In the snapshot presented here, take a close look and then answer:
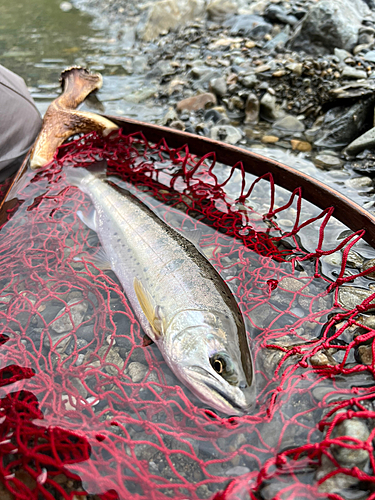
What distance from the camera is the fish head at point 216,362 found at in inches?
86.9

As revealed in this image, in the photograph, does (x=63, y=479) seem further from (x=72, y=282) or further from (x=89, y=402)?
(x=72, y=282)

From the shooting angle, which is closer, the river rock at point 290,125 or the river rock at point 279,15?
the river rock at point 290,125

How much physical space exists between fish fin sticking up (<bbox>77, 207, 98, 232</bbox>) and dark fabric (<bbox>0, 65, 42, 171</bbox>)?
55.6 inches

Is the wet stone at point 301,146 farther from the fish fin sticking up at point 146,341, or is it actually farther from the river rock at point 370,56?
Result: the fish fin sticking up at point 146,341

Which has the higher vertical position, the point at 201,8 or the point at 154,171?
the point at 201,8

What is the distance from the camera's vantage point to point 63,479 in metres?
2.02

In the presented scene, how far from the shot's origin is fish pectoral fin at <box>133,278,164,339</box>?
8.84 feet

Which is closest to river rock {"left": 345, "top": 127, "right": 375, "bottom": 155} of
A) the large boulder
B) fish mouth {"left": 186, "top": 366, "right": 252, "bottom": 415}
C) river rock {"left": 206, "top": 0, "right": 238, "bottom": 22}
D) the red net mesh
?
the red net mesh

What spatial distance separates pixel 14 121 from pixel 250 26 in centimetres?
745

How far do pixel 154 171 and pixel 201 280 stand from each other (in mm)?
2257

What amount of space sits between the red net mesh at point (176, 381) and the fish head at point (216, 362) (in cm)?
10

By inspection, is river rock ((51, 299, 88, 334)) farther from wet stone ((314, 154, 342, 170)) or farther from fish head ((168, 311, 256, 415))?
wet stone ((314, 154, 342, 170))

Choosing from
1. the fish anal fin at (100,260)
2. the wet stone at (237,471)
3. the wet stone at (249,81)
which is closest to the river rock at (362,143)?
the wet stone at (249,81)

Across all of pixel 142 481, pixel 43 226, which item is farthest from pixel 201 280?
pixel 43 226
